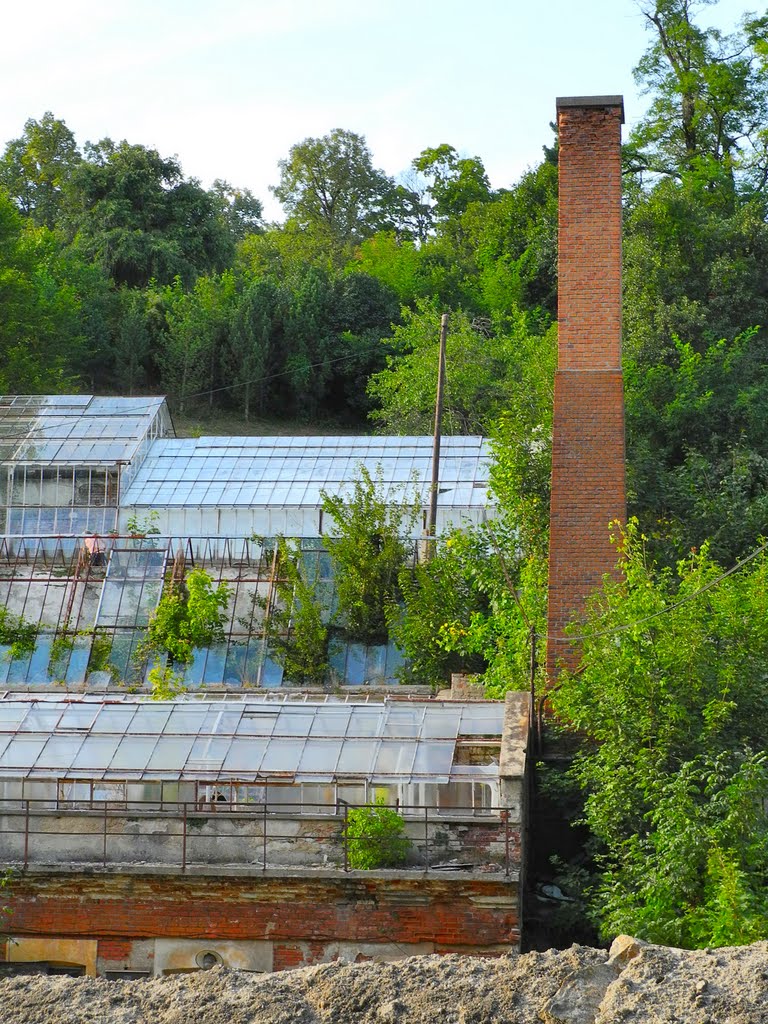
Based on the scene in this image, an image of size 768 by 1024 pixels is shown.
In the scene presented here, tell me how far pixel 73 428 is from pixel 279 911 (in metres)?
21.0

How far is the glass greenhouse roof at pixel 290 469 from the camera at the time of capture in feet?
102

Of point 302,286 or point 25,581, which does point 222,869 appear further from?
point 302,286

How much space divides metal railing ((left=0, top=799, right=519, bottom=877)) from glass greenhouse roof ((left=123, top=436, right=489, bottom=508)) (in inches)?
651

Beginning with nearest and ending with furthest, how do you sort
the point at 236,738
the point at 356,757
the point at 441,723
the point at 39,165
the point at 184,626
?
1. the point at 356,757
2. the point at 236,738
3. the point at 441,723
4. the point at 184,626
5. the point at 39,165

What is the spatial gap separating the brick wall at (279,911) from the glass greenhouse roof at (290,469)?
56.0 ft

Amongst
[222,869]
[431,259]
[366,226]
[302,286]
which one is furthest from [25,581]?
[366,226]

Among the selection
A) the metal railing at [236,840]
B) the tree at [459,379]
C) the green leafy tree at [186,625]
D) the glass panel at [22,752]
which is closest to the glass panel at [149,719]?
the glass panel at [22,752]

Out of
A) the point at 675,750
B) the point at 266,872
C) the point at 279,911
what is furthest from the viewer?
the point at 675,750

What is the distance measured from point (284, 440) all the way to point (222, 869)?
20943 mm

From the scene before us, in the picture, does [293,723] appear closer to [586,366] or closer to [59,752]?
[59,752]

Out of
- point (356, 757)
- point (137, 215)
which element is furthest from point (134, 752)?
point (137, 215)

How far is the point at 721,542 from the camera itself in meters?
26.6

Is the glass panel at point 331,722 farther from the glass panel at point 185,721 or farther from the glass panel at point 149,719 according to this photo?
the glass panel at point 149,719

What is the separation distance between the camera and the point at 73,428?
3303 centimetres
